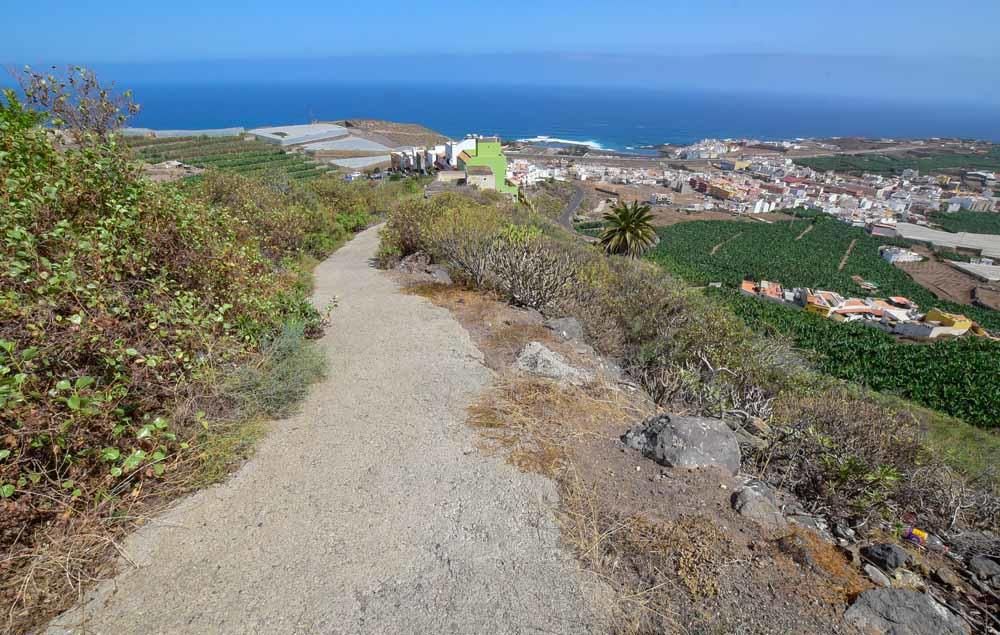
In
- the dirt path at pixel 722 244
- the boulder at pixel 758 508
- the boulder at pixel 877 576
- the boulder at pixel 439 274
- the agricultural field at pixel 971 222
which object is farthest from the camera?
the agricultural field at pixel 971 222

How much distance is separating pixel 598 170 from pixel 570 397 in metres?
92.9

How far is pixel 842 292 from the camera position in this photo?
138 ft

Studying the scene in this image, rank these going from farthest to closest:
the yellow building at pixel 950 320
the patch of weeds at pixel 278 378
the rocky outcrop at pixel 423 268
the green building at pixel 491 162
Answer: the green building at pixel 491 162 < the yellow building at pixel 950 320 < the rocky outcrop at pixel 423 268 < the patch of weeds at pixel 278 378

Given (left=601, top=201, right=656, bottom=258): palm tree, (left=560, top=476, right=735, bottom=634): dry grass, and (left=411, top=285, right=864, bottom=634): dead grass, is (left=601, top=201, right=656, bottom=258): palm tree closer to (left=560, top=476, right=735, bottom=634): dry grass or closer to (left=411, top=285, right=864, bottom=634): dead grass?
(left=411, top=285, right=864, bottom=634): dead grass

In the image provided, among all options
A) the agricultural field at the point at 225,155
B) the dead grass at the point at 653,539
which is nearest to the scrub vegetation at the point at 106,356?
the dead grass at the point at 653,539

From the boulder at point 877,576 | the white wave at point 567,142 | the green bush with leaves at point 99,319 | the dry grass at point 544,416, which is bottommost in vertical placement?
the boulder at point 877,576

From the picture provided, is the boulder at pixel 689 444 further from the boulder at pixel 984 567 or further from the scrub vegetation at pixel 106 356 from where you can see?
the scrub vegetation at pixel 106 356

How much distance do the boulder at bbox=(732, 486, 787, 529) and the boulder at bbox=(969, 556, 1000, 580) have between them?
1.59 m

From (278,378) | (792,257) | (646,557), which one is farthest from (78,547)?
(792,257)

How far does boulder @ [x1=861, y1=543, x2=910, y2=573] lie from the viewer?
3715 mm

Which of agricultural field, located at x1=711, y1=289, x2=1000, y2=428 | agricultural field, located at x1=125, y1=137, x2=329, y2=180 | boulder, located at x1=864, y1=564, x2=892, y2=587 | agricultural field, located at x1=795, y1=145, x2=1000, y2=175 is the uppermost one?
agricultural field, located at x1=795, y1=145, x2=1000, y2=175

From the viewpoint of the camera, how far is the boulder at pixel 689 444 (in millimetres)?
4586

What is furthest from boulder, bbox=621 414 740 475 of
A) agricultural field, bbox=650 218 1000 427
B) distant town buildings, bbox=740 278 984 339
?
distant town buildings, bbox=740 278 984 339

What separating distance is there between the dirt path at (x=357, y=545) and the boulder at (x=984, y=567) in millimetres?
3453
